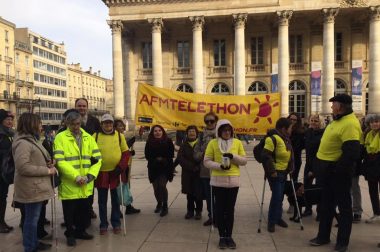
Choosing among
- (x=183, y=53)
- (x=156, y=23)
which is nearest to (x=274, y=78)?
(x=183, y=53)

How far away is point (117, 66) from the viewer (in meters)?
33.8

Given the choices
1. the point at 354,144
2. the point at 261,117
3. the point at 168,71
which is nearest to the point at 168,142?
the point at 261,117

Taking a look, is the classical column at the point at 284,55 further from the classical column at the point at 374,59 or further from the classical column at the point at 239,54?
the classical column at the point at 374,59

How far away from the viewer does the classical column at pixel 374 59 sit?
3050 cm

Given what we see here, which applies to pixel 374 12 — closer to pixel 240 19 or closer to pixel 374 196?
pixel 240 19

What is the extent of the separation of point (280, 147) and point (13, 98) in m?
65.3

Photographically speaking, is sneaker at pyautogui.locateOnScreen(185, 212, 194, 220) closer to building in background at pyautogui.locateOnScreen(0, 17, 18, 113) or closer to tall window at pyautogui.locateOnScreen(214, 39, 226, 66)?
tall window at pyautogui.locateOnScreen(214, 39, 226, 66)

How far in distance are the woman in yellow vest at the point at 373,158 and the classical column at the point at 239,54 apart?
2620cm

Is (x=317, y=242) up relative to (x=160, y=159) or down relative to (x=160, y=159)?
down

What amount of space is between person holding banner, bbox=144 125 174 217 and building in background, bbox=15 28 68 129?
68.8 metres

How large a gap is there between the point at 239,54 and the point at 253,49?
3.68 m

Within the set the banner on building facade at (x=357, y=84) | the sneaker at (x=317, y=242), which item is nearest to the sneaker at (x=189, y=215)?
the sneaker at (x=317, y=242)

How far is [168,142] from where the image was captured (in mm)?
7238

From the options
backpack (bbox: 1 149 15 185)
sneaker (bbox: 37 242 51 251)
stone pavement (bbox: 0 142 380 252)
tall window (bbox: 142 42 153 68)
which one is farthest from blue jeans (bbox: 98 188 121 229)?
tall window (bbox: 142 42 153 68)
